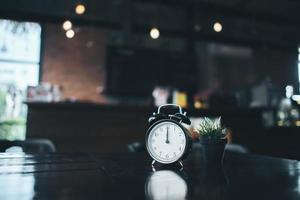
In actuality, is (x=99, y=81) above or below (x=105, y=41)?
below

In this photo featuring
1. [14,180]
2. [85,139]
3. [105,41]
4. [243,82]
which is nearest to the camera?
[14,180]

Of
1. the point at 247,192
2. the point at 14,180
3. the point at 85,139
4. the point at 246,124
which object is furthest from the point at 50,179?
the point at 246,124

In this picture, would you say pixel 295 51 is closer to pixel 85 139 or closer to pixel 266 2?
pixel 266 2

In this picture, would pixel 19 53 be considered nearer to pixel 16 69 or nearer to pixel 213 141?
pixel 16 69

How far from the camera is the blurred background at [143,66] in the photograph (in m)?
3.84

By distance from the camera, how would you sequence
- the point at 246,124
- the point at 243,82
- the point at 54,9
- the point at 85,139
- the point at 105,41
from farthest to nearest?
the point at 243,82, the point at 105,41, the point at 54,9, the point at 246,124, the point at 85,139

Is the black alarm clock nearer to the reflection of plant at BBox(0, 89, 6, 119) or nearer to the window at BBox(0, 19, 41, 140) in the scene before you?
the window at BBox(0, 19, 41, 140)

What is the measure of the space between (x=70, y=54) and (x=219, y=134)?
5556mm

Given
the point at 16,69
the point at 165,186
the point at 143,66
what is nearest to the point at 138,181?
the point at 165,186

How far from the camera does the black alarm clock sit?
1062 millimetres

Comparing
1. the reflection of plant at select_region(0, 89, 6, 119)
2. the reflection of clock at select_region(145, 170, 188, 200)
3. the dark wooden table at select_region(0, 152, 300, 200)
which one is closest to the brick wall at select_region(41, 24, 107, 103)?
the reflection of plant at select_region(0, 89, 6, 119)

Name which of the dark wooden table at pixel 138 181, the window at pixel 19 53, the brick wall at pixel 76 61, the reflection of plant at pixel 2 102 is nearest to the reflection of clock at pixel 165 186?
the dark wooden table at pixel 138 181

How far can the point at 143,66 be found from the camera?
5941mm

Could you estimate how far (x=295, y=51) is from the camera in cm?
719
